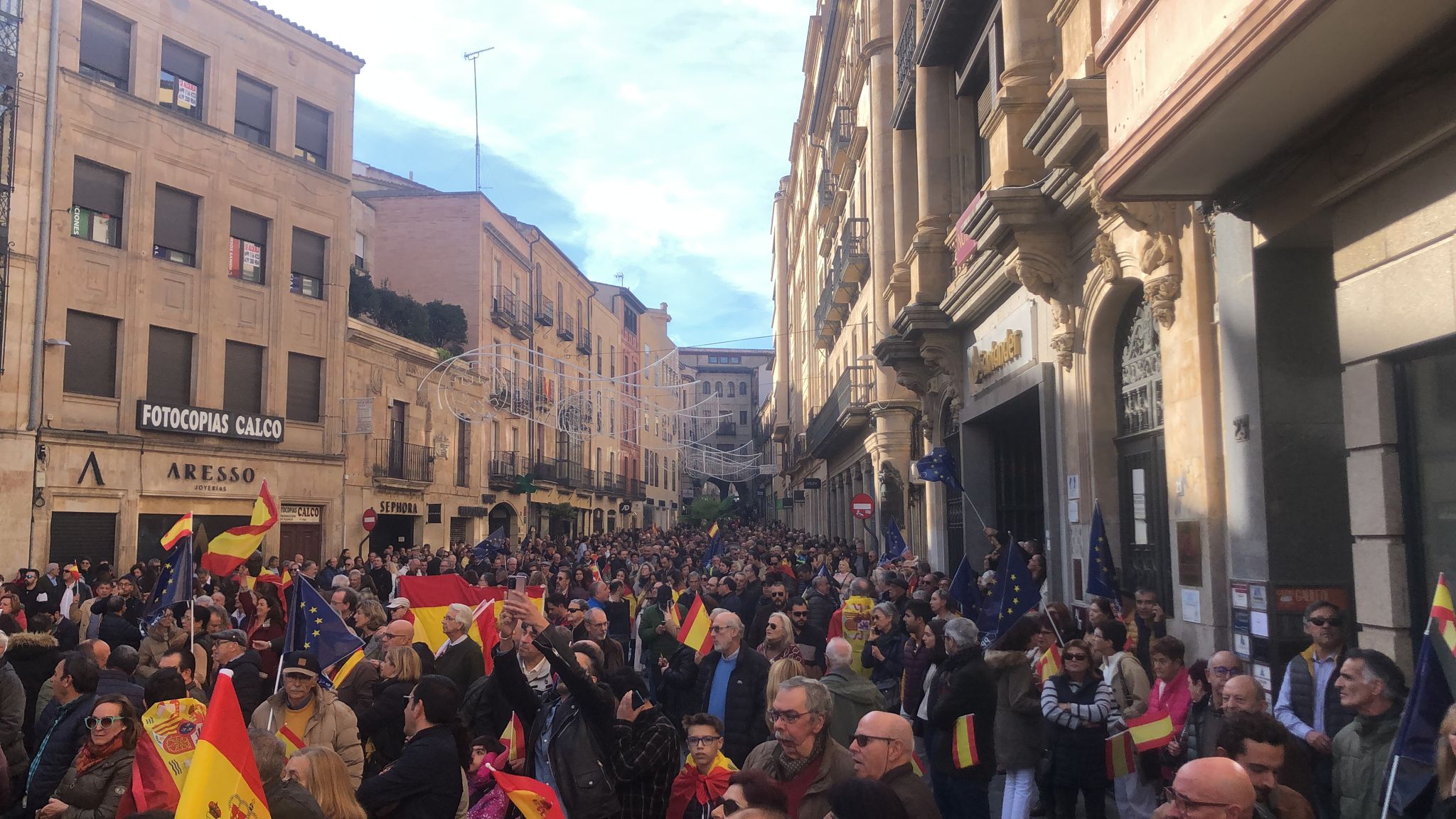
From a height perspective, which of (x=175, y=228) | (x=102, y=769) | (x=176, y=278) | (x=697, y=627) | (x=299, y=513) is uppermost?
(x=175, y=228)

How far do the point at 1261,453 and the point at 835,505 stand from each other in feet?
112

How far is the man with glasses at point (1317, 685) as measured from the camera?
5.74 metres

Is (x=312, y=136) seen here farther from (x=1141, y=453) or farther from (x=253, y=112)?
(x=1141, y=453)

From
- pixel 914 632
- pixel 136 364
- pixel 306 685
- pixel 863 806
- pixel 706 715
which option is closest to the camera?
pixel 863 806

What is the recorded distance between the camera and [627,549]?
31.1 m

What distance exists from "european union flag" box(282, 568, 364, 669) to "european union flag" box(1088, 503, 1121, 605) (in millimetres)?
5919

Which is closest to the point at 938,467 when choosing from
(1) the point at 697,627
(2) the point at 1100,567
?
(2) the point at 1100,567

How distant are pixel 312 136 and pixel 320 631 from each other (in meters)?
23.2

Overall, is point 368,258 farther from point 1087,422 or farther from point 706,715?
point 706,715

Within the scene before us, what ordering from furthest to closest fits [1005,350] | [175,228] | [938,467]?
[175,228]
[938,467]
[1005,350]

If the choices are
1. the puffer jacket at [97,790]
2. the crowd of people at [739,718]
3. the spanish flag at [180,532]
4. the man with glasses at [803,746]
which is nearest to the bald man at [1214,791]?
the crowd of people at [739,718]

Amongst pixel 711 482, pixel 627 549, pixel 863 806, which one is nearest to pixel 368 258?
pixel 627 549

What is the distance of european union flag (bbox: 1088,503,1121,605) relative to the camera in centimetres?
951

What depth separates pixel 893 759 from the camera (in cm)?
428
